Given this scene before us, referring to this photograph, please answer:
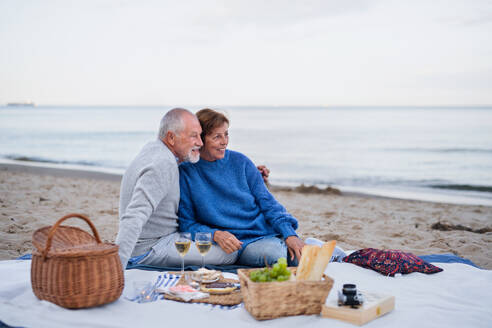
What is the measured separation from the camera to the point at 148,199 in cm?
316

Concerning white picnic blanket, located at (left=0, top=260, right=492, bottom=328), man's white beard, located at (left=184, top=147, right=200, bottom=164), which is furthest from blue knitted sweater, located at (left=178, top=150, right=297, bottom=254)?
white picnic blanket, located at (left=0, top=260, right=492, bottom=328)

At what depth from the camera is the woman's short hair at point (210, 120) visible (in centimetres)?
385

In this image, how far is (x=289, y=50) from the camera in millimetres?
29469

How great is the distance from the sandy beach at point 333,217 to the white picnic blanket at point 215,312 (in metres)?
2.03

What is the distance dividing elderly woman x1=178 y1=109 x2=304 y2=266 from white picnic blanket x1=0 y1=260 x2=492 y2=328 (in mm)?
710

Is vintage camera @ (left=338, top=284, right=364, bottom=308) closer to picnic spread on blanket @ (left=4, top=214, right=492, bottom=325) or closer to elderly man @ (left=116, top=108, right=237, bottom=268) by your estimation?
picnic spread on blanket @ (left=4, top=214, right=492, bottom=325)

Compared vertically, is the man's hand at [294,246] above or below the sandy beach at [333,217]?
above

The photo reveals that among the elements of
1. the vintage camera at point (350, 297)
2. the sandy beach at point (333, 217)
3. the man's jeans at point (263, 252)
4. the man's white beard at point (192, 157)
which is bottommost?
the sandy beach at point (333, 217)

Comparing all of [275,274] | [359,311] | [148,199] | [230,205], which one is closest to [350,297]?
[359,311]

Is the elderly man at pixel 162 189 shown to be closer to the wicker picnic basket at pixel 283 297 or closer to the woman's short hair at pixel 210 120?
the woman's short hair at pixel 210 120

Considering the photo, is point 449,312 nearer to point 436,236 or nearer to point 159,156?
point 159,156

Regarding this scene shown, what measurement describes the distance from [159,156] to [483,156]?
64.6 ft

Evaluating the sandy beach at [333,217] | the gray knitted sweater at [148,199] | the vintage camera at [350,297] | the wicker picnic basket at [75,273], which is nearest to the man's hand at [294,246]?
the gray knitted sweater at [148,199]

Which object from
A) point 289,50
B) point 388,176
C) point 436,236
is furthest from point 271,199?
point 289,50
